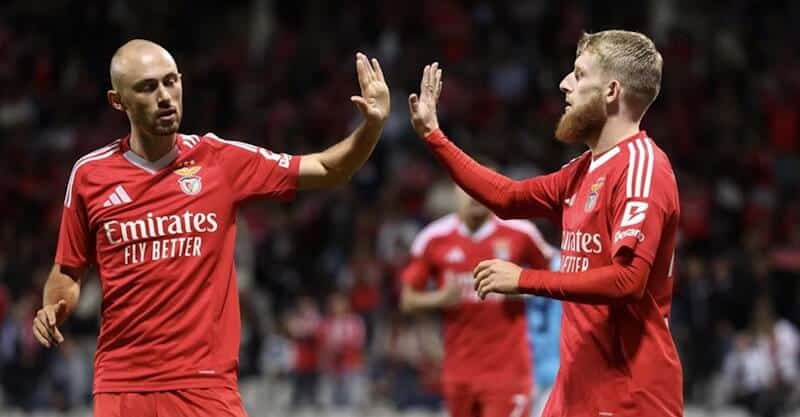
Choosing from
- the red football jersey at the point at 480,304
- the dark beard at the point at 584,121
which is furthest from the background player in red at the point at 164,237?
the red football jersey at the point at 480,304

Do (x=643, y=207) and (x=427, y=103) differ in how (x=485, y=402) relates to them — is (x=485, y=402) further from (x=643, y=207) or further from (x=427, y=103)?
(x=643, y=207)

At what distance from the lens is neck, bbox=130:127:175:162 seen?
5.75 metres

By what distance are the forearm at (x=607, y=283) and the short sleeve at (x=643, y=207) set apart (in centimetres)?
4

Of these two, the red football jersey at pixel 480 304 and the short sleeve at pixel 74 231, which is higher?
the short sleeve at pixel 74 231

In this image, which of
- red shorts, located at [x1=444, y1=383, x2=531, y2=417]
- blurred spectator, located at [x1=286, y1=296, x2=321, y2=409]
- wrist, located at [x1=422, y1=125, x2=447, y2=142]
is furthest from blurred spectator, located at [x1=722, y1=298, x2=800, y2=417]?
wrist, located at [x1=422, y1=125, x2=447, y2=142]

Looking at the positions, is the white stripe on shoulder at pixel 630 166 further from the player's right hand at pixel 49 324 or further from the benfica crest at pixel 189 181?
the player's right hand at pixel 49 324

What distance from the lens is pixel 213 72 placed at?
1800cm

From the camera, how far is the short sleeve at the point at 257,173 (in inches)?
228

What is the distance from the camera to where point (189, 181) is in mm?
5703

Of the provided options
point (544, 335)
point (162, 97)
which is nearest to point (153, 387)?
point (162, 97)

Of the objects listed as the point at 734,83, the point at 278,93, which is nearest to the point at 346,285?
the point at 278,93

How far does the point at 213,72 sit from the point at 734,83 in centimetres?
653

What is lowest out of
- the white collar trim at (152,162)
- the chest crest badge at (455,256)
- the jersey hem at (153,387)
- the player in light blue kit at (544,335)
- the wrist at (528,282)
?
the player in light blue kit at (544,335)

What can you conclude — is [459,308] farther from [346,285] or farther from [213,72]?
[213,72]
